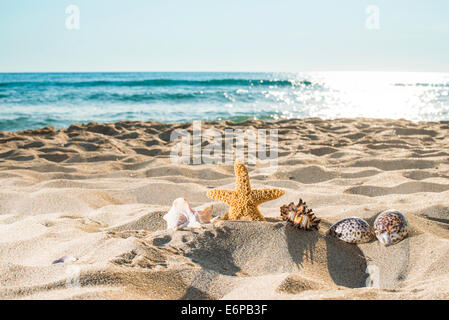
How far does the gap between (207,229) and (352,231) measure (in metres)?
0.84

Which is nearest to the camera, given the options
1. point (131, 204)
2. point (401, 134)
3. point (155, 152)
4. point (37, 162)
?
point (131, 204)

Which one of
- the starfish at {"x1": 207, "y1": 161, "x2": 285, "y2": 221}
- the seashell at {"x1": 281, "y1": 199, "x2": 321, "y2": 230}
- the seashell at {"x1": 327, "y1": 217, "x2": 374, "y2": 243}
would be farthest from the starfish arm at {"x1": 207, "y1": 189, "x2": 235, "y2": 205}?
the seashell at {"x1": 327, "y1": 217, "x2": 374, "y2": 243}

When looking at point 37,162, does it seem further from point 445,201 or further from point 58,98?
point 58,98

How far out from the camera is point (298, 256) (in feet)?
6.66

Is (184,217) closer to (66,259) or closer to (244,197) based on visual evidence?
(244,197)

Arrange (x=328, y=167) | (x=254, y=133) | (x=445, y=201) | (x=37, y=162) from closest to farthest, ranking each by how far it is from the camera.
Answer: (x=445, y=201) < (x=328, y=167) < (x=37, y=162) < (x=254, y=133)

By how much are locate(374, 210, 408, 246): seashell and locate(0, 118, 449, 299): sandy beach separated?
0.04 m

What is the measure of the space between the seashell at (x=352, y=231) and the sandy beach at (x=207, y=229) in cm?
4

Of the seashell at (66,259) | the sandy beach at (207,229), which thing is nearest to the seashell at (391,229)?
the sandy beach at (207,229)

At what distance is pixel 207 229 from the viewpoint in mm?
2209

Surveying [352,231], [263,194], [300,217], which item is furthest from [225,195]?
[352,231]

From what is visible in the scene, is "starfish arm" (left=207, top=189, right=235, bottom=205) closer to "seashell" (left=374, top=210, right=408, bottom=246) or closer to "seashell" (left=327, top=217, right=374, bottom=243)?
"seashell" (left=327, top=217, right=374, bottom=243)

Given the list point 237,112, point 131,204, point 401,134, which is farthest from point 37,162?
point 237,112
